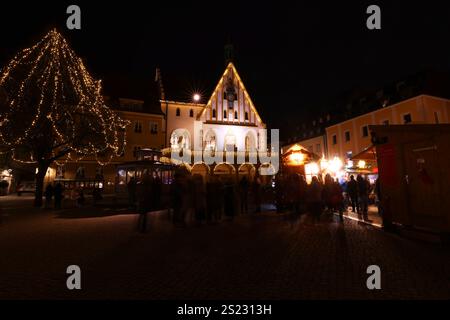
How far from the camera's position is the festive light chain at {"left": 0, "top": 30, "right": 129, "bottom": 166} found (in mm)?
16188

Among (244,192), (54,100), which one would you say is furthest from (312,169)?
(54,100)

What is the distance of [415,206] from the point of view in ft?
24.5

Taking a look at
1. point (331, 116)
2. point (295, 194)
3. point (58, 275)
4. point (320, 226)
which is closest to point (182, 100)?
point (331, 116)

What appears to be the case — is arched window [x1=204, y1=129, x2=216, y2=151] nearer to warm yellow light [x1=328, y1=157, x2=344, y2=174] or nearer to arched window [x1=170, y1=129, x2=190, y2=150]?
arched window [x1=170, y1=129, x2=190, y2=150]

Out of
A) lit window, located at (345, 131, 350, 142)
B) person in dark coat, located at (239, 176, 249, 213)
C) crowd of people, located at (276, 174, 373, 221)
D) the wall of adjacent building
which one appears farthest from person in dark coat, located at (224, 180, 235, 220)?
lit window, located at (345, 131, 350, 142)

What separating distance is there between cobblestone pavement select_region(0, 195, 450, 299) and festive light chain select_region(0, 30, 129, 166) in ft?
34.1

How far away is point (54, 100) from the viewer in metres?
16.9

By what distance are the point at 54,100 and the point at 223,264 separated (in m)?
17.3

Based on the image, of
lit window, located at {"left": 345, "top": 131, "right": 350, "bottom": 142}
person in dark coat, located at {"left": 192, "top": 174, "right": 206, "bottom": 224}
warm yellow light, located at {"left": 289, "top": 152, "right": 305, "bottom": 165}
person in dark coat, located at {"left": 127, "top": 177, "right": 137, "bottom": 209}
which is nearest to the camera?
person in dark coat, located at {"left": 192, "top": 174, "right": 206, "bottom": 224}

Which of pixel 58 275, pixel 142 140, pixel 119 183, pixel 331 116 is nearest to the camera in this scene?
pixel 58 275

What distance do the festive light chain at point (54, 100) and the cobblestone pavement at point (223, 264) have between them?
10.4 metres

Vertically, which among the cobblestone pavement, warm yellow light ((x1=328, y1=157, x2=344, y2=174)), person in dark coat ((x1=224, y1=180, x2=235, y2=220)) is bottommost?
the cobblestone pavement

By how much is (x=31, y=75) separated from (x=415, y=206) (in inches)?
852
